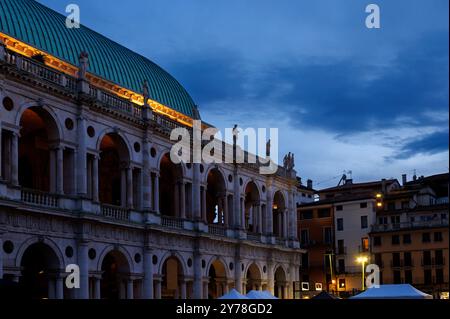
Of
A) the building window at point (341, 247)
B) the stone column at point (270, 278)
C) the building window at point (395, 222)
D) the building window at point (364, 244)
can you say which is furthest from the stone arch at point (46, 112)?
the building window at point (341, 247)

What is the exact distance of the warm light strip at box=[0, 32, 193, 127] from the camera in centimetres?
4244

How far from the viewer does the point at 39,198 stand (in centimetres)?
3938

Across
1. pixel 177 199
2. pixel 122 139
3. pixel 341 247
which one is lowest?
pixel 341 247

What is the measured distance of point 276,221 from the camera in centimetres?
7175

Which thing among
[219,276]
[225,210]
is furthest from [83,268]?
[225,210]

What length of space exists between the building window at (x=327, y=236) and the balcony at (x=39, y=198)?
54.0 metres

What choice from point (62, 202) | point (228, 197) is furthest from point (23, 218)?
point (228, 197)

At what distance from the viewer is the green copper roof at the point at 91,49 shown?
43750 mm

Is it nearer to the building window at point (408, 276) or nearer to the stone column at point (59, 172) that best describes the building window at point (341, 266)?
the building window at point (408, 276)

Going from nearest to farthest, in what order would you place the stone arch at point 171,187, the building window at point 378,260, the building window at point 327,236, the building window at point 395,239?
the stone arch at point 171,187, the building window at point 395,239, the building window at point 378,260, the building window at point 327,236

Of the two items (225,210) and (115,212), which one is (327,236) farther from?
(115,212)

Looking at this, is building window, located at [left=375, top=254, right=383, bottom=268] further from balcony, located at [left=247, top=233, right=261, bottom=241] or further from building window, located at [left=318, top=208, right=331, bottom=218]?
balcony, located at [left=247, top=233, right=261, bottom=241]

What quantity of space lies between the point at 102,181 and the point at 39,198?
14.3m
